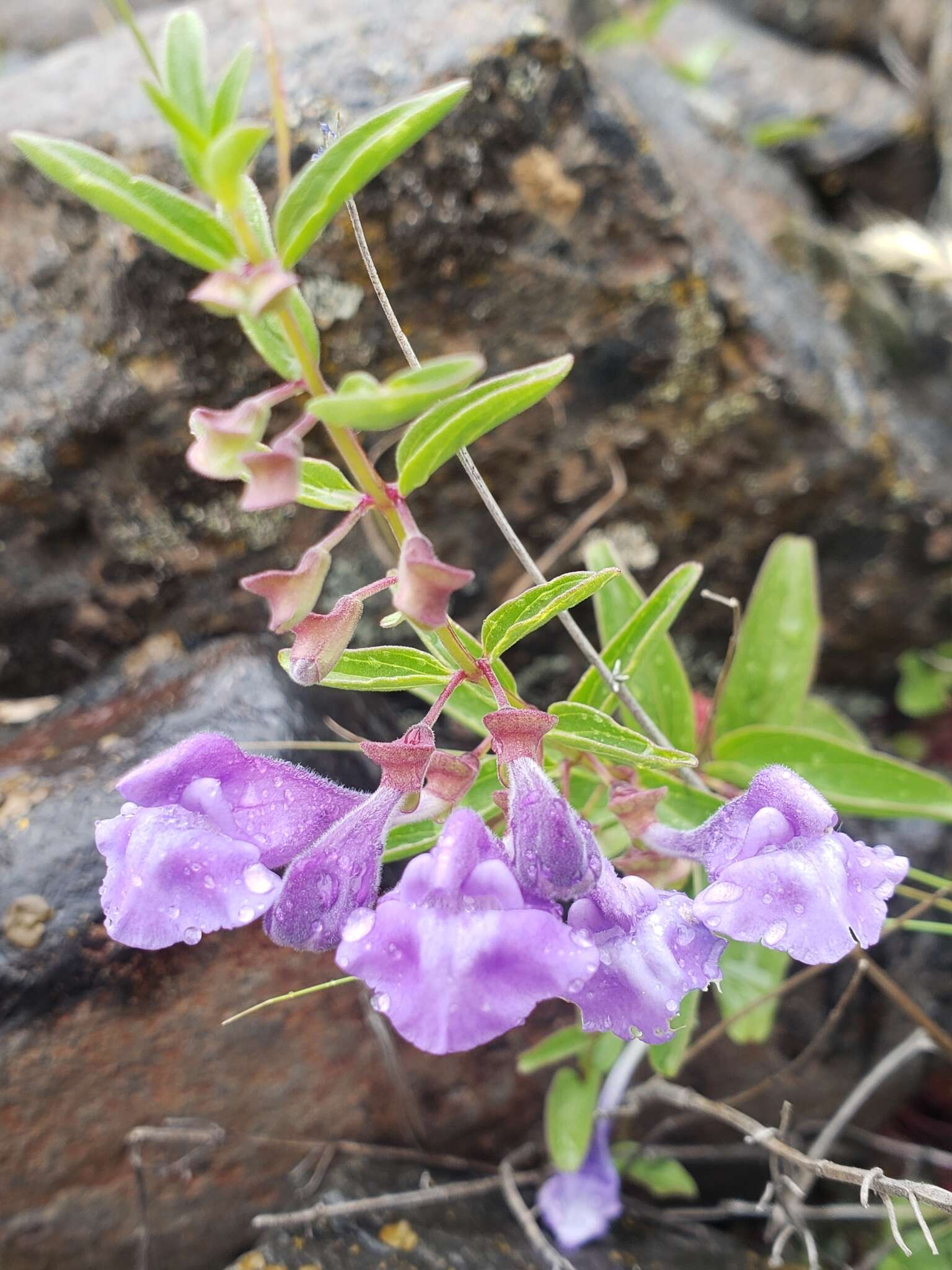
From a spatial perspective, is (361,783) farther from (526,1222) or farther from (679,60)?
(679,60)

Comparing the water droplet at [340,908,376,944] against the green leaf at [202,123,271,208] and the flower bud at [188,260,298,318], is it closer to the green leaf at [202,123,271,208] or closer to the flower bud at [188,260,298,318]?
the flower bud at [188,260,298,318]

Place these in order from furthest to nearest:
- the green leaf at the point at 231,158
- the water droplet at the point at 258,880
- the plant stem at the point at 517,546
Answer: the plant stem at the point at 517,546
the water droplet at the point at 258,880
the green leaf at the point at 231,158

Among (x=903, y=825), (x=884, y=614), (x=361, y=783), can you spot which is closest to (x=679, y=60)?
(x=884, y=614)

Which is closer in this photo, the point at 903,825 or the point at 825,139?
Answer: the point at 903,825

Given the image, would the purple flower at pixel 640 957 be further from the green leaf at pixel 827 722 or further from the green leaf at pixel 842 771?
the green leaf at pixel 827 722

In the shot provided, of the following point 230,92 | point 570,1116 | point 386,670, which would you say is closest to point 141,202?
point 230,92

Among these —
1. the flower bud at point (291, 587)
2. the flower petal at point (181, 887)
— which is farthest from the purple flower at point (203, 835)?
the flower bud at point (291, 587)
